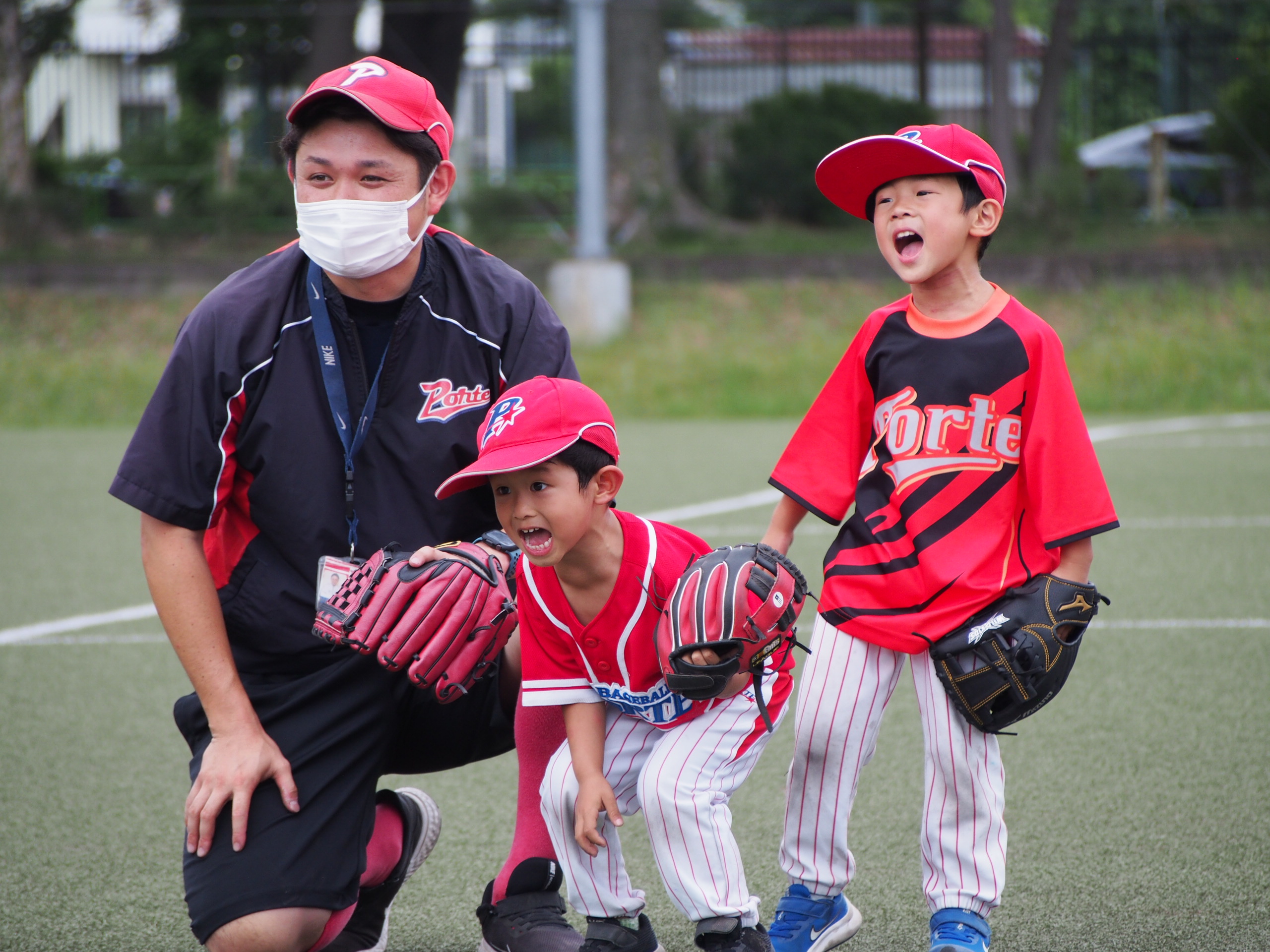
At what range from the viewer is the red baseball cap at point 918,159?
2480 mm

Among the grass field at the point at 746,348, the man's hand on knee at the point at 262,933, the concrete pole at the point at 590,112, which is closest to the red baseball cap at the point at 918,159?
the man's hand on knee at the point at 262,933

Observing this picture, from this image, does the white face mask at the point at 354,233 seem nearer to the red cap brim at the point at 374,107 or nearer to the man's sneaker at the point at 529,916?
the red cap brim at the point at 374,107

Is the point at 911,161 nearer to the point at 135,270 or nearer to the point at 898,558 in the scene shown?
the point at 898,558

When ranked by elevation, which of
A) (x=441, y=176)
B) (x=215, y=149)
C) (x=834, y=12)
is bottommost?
(x=441, y=176)

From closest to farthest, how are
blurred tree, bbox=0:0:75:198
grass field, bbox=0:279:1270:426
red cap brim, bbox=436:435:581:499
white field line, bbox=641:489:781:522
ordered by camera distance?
red cap brim, bbox=436:435:581:499
white field line, bbox=641:489:781:522
grass field, bbox=0:279:1270:426
blurred tree, bbox=0:0:75:198

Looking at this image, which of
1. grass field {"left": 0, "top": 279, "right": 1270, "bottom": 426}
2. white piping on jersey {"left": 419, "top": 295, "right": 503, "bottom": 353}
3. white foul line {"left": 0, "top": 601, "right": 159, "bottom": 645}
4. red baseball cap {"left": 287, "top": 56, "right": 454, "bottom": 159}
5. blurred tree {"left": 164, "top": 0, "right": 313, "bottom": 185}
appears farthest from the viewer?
blurred tree {"left": 164, "top": 0, "right": 313, "bottom": 185}

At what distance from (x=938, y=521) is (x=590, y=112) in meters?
10.7

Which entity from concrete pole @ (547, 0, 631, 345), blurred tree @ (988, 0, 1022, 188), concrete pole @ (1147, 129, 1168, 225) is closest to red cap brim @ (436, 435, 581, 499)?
concrete pole @ (547, 0, 631, 345)

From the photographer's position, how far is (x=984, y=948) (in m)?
2.42

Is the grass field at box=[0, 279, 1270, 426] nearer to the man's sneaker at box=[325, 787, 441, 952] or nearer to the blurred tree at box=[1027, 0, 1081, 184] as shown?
the blurred tree at box=[1027, 0, 1081, 184]

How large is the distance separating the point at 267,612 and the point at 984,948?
5.07ft

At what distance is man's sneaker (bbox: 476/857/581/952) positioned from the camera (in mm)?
2471

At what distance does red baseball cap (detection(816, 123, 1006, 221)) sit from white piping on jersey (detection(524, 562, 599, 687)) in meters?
0.99

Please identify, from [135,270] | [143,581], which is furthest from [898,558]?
[135,270]
